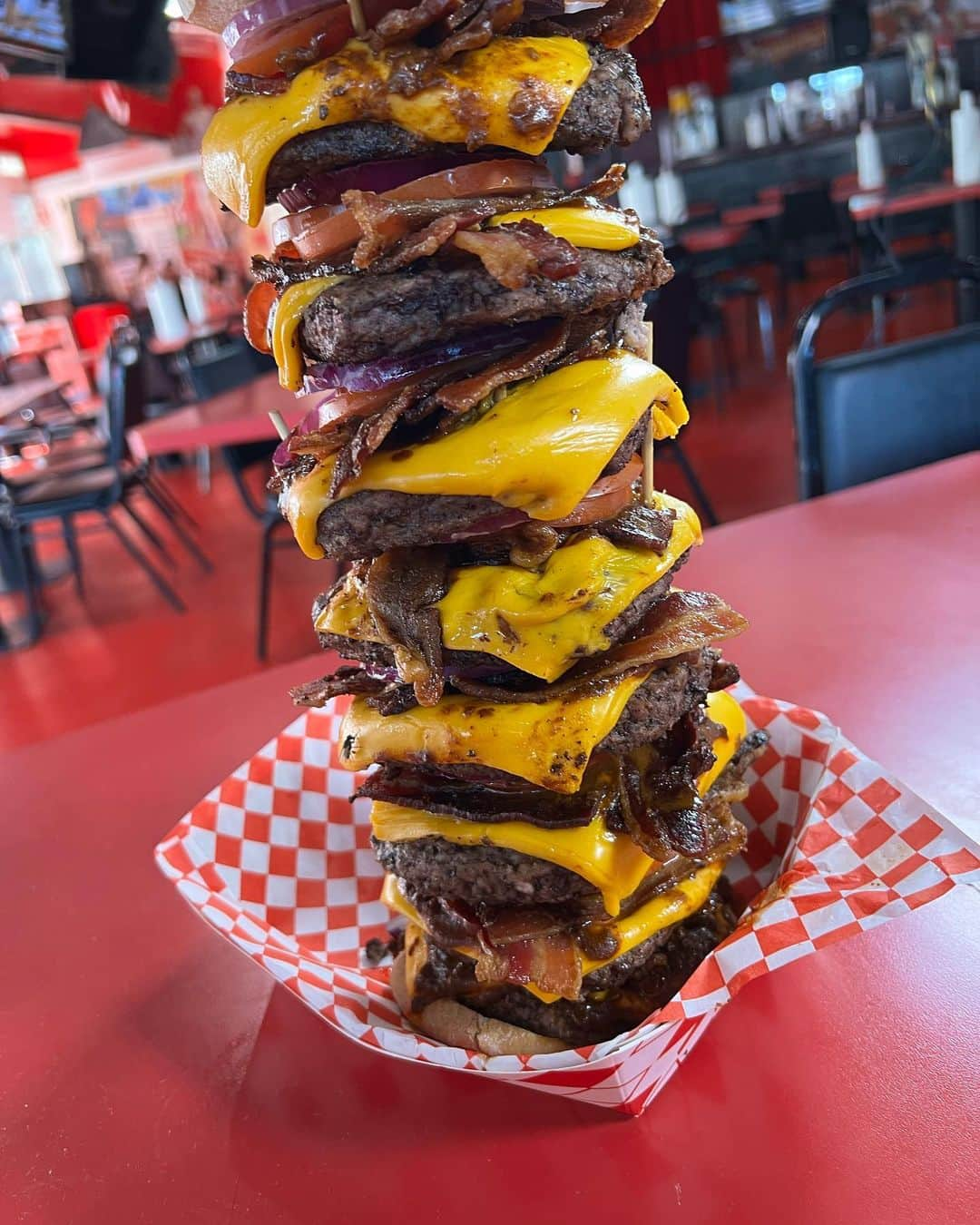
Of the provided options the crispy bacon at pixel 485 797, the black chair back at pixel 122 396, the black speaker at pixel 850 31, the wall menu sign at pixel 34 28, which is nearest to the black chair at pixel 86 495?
the black chair back at pixel 122 396

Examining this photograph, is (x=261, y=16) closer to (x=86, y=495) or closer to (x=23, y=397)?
(x=86, y=495)

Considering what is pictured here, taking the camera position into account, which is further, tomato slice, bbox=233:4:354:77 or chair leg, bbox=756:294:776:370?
chair leg, bbox=756:294:776:370

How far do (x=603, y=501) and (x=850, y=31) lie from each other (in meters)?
Result: 11.4

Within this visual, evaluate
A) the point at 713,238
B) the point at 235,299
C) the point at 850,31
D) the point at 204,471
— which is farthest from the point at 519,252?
the point at 235,299

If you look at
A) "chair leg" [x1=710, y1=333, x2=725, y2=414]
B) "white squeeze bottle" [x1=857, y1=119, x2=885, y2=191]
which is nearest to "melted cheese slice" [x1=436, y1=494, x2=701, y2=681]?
"chair leg" [x1=710, y1=333, x2=725, y2=414]

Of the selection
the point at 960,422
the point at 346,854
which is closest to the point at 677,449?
the point at 960,422

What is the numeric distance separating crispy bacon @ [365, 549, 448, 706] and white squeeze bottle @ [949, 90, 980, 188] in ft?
20.5

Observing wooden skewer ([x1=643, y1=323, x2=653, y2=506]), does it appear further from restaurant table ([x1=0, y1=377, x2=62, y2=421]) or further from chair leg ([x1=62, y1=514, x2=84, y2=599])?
restaurant table ([x1=0, y1=377, x2=62, y2=421])

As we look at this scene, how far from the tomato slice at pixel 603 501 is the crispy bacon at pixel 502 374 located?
0.40 ft

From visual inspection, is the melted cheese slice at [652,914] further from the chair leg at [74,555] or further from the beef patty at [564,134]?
the chair leg at [74,555]

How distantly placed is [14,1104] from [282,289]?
2.93 ft

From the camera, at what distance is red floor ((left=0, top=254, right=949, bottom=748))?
4410mm

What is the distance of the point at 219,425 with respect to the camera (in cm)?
396

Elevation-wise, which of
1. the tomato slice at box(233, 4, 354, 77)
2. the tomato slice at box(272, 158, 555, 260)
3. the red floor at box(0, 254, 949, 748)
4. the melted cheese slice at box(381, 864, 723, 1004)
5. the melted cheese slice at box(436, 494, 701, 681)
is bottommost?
the red floor at box(0, 254, 949, 748)
